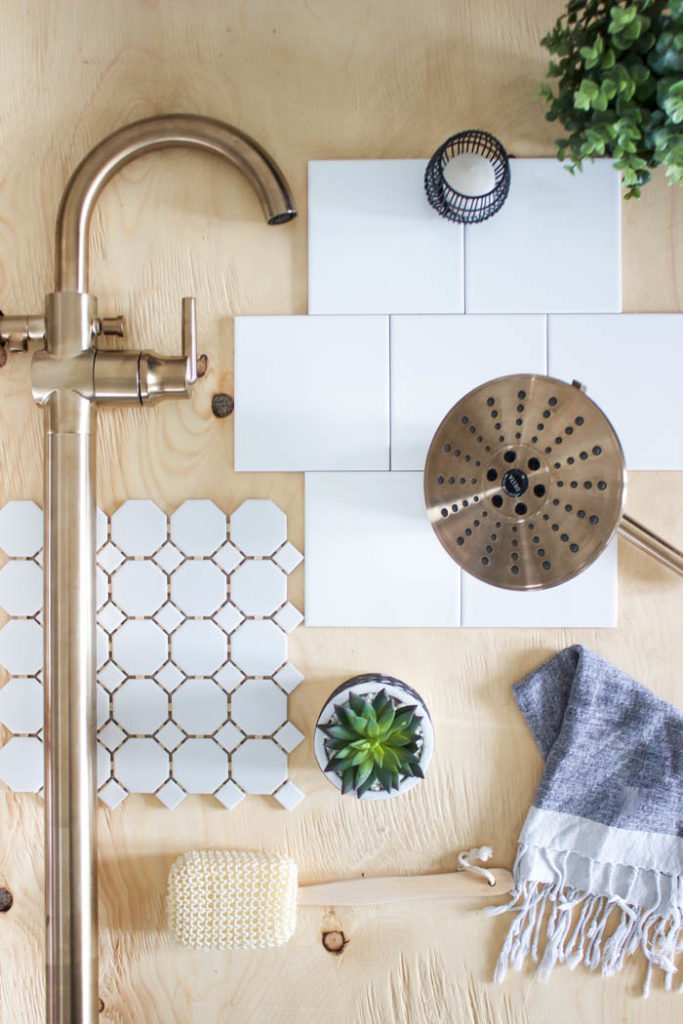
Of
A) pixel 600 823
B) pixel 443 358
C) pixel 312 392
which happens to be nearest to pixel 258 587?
pixel 312 392

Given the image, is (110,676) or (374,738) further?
(110,676)

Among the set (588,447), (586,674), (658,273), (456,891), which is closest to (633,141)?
(658,273)

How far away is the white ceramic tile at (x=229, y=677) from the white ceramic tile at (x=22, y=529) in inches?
11.6

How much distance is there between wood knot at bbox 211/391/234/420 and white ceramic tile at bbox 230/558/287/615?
197 mm

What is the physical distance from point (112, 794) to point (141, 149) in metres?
0.84

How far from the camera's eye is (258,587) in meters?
0.94

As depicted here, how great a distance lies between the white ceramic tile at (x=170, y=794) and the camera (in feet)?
3.09

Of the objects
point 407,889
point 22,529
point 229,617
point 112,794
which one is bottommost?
point 407,889

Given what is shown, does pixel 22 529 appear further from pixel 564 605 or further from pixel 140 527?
pixel 564 605

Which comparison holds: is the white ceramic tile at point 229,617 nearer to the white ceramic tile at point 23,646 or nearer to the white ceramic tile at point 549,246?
the white ceramic tile at point 23,646

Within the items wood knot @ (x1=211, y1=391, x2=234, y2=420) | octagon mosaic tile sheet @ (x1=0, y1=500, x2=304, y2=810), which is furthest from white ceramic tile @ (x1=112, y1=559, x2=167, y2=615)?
wood knot @ (x1=211, y1=391, x2=234, y2=420)

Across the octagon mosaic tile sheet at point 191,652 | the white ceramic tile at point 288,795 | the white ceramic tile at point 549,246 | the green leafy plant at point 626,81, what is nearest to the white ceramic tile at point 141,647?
the octagon mosaic tile sheet at point 191,652

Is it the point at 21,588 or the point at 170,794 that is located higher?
the point at 21,588

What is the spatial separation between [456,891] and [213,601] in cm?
49
